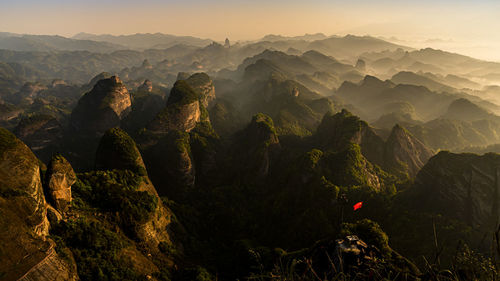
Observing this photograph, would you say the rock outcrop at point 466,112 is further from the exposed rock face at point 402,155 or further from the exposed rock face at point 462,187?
the exposed rock face at point 462,187

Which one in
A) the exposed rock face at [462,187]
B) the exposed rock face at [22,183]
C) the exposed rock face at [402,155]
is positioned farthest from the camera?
the exposed rock face at [402,155]

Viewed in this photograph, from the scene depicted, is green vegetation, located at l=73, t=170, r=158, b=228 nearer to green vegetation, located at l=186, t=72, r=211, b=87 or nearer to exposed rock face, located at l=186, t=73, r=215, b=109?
exposed rock face, located at l=186, t=73, r=215, b=109

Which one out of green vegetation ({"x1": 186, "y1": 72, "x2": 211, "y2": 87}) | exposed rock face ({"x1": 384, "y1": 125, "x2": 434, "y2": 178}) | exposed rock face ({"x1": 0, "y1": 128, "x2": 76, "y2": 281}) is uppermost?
green vegetation ({"x1": 186, "y1": 72, "x2": 211, "y2": 87})

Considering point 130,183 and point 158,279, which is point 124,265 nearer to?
point 158,279

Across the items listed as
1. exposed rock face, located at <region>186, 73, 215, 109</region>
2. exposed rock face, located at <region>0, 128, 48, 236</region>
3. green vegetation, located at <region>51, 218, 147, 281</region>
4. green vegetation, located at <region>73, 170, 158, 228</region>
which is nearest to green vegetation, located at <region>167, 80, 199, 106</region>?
exposed rock face, located at <region>186, 73, 215, 109</region>

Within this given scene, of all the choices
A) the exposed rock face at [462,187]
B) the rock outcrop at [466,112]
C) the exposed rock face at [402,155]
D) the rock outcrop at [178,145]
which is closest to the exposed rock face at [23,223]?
the rock outcrop at [178,145]

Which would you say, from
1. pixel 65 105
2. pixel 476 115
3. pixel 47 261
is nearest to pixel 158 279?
pixel 47 261
